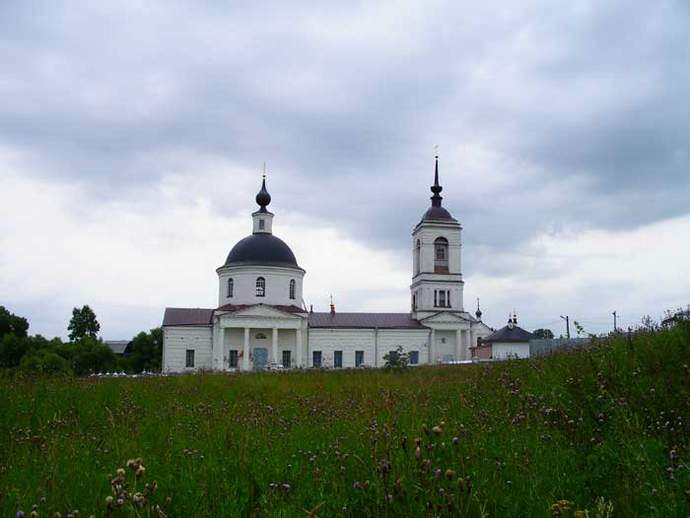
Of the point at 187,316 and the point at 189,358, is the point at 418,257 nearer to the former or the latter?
the point at 187,316

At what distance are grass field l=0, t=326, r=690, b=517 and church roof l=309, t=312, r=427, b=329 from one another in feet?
144

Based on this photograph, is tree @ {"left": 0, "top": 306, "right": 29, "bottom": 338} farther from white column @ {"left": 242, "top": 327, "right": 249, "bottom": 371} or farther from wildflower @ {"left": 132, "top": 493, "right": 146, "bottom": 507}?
wildflower @ {"left": 132, "top": 493, "right": 146, "bottom": 507}

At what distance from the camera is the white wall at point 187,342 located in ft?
171

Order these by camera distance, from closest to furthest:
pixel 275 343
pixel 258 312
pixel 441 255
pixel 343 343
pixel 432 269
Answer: pixel 258 312 → pixel 275 343 → pixel 343 343 → pixel 432 269 → pixel 441 255

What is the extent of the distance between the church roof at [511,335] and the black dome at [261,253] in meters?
18.2

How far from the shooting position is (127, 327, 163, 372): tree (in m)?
67.7

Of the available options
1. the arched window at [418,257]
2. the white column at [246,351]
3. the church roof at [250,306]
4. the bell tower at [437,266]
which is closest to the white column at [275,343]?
the church roof at [250,306]

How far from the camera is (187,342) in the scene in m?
52.3

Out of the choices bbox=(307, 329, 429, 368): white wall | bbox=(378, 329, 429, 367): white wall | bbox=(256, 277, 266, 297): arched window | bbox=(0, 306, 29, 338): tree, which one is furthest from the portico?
bbox=(0, 306, 29, 338): tree

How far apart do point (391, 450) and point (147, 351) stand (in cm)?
6890

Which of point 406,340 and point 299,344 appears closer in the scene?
point 299,344

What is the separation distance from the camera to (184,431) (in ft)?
Answer: 25.4

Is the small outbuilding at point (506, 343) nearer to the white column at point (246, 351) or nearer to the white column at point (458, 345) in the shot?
the white column at point (458, 345)

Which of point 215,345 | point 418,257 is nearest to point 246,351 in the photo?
point 215,345
